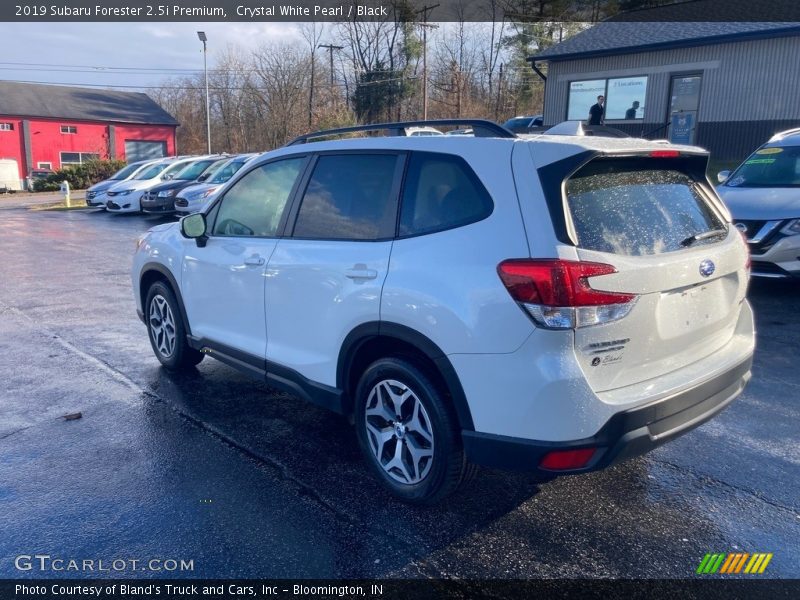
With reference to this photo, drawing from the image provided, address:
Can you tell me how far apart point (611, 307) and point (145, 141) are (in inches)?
2171

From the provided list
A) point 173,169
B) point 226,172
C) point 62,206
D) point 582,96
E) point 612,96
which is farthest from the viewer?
point 62,206

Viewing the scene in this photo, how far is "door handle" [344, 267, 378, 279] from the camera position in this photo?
11.3ft

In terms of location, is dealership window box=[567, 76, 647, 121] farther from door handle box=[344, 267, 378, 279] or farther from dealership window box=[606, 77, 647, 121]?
door handle box=[344, 267, 378, 279]

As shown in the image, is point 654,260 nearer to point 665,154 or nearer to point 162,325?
point 665,154

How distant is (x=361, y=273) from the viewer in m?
3.51

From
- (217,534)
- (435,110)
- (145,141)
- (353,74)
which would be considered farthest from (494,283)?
(145,141)

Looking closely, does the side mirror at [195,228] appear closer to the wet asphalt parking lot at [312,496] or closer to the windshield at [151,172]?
the wet asphalt parking lot at [312,496]

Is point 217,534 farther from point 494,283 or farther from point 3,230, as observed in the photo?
point 3,230

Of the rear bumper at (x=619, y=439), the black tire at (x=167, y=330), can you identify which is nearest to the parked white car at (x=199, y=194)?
the black tire at (x=167, y=330)

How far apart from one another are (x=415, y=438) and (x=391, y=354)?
0.45m

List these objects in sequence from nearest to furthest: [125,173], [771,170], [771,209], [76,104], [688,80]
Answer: [771,209], [771,170], [688,80], [125,173], [76,104]

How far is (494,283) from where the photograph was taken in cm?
288

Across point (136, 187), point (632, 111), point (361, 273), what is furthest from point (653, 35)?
point (361, 273)

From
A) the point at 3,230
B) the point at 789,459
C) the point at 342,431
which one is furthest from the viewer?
the point at 3,230
